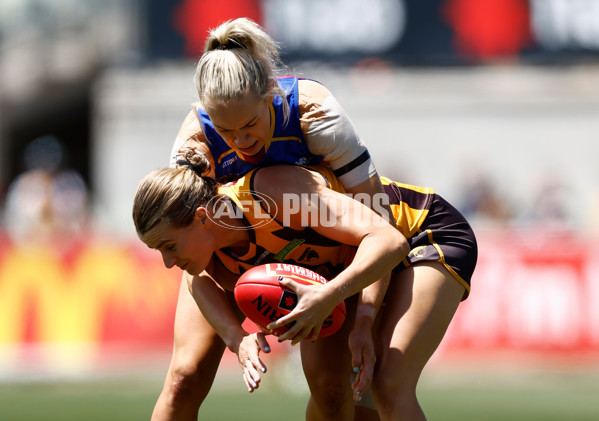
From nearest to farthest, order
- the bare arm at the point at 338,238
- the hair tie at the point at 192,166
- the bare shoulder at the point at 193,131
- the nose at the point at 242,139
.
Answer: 1. the bare arm at the point at 338,238
2. the nose at the point at 242,139
3. the hair tie at the point at 192,166
4. the bare shoulder at the point at 193,131

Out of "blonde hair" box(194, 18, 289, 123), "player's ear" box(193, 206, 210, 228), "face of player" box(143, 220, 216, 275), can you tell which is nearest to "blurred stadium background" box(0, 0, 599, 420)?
"face of player" box(143, 220, 216, 275)

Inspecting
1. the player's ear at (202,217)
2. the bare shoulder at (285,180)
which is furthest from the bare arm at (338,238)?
the player's ear at (202,217)

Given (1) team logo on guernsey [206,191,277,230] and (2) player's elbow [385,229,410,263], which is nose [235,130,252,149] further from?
(2) player's elbow [385,229,410,263]

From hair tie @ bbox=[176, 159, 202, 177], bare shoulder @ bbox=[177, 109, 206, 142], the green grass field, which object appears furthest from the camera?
the green grass field

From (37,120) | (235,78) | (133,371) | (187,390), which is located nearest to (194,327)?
(187,390)

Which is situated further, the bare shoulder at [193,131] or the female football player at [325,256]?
the bare shoulder at [193,131]

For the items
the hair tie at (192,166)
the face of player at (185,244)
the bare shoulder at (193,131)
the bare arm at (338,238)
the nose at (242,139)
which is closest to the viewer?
the bare arm at (338,238)

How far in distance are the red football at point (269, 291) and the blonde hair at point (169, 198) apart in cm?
38

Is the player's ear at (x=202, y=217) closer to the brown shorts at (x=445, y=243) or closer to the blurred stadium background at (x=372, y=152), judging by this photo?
the brown shorts at (x=445, y=243)

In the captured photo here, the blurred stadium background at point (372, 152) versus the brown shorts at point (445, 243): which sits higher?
the brown shorts at point (445, 243)

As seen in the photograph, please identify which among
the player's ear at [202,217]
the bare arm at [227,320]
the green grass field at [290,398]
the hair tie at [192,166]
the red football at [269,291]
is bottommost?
the green grass field at [290,398]

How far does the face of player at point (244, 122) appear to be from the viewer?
400cm

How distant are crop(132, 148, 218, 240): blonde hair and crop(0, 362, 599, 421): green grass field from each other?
3206mm

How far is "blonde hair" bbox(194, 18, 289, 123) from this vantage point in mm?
3998
